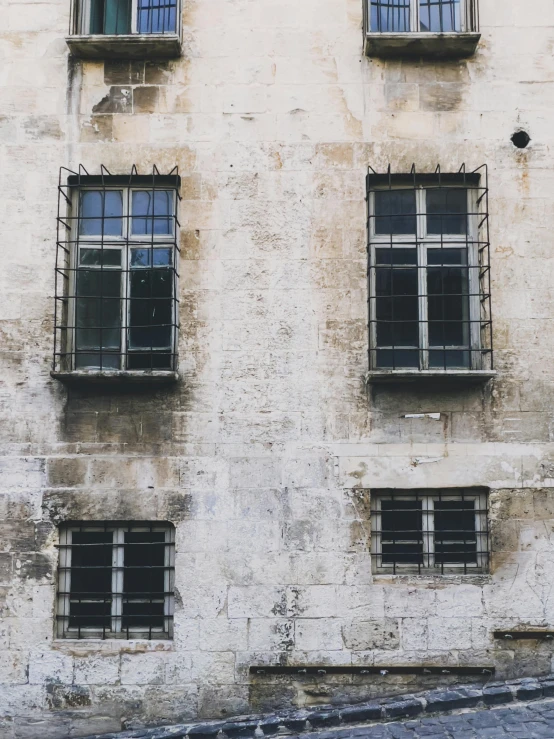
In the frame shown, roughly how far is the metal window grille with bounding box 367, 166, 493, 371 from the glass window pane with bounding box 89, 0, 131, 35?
130 inches

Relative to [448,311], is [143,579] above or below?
below

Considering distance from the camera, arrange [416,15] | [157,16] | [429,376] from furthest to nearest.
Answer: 1. [157,16]
2. [416,15]
3. [429,376]

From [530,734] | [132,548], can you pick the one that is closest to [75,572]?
[132,548]

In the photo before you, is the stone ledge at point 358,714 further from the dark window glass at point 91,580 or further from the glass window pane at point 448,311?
the glass window pane at point 448,311

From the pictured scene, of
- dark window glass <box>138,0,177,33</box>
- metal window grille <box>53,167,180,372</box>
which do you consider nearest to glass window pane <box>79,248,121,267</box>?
metal window grille <box>53,167,180,372</box>

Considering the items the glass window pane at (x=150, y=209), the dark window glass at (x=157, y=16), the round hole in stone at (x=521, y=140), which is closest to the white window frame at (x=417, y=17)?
the round hole in stone at (x=521, y=140)

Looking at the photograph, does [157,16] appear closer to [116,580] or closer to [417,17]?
[417,17]

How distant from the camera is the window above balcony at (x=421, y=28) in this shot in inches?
322

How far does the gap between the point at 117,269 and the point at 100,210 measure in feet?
2.27

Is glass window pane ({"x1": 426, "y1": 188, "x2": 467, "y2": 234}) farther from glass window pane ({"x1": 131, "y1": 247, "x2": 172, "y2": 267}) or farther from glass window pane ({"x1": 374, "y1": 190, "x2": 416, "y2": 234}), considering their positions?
glass window pane ({"x1": 131, "y1": 247, "x2": 172, "y2": 267})

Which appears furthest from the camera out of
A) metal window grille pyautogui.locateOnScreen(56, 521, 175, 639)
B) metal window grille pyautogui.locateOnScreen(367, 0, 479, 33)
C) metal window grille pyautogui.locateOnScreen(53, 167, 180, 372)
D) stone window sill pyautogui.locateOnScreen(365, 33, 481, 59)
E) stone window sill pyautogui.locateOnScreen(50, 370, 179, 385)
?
metal window grille pyautogui.locateOnScreen(367, 0, 479, 33)

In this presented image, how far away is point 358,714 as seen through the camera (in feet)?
23.8

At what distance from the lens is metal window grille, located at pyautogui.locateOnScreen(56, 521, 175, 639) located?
7961 millimetres

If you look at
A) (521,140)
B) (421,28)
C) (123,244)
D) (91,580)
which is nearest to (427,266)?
(521,140)
